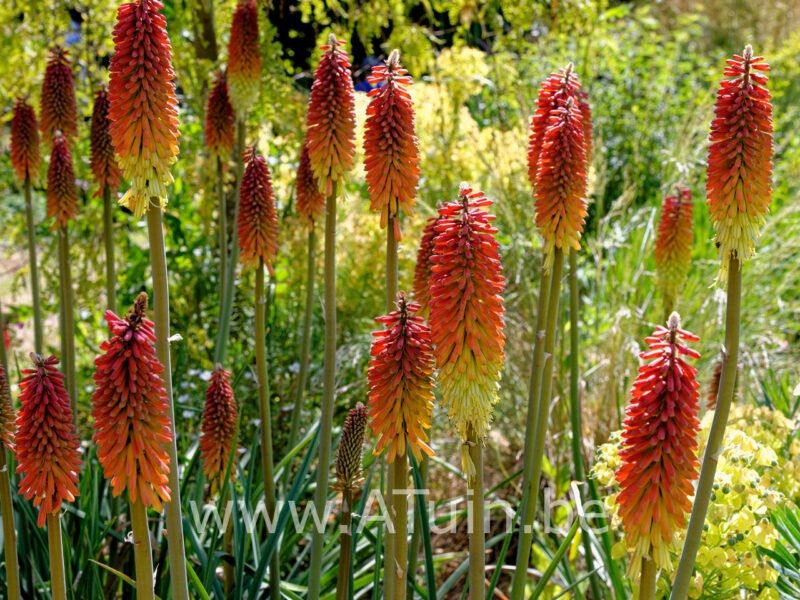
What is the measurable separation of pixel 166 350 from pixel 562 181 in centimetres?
135

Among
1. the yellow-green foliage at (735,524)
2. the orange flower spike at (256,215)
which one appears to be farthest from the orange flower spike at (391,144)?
the yellow-green foliage at (735,524)

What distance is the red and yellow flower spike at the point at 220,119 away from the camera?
14.4ft

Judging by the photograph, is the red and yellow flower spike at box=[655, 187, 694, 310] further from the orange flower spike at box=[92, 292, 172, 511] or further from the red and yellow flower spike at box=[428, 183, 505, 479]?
the orange flower spike at box=[92, 292, 172, 511]

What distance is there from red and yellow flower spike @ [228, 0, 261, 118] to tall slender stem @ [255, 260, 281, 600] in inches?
59.8

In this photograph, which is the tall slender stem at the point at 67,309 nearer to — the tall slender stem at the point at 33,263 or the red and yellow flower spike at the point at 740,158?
the tall slender stem at the point at 33,263

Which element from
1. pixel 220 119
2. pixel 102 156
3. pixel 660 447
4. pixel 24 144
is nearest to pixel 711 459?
pixel 660 447

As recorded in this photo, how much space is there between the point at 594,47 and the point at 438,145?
2673 mm

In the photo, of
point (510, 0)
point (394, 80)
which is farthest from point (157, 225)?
point (510, 0)

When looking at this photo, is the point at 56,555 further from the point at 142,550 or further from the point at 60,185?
the point at 60,185

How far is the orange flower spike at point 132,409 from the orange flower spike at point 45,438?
0.19m

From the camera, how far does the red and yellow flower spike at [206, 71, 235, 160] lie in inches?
173

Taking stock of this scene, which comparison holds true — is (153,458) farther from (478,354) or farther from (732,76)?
(732,76)

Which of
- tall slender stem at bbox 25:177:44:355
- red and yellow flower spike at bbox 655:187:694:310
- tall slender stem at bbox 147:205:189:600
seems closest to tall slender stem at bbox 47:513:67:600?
tall slender stem at bbox 147:205:189:600

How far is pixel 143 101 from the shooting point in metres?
2.30
